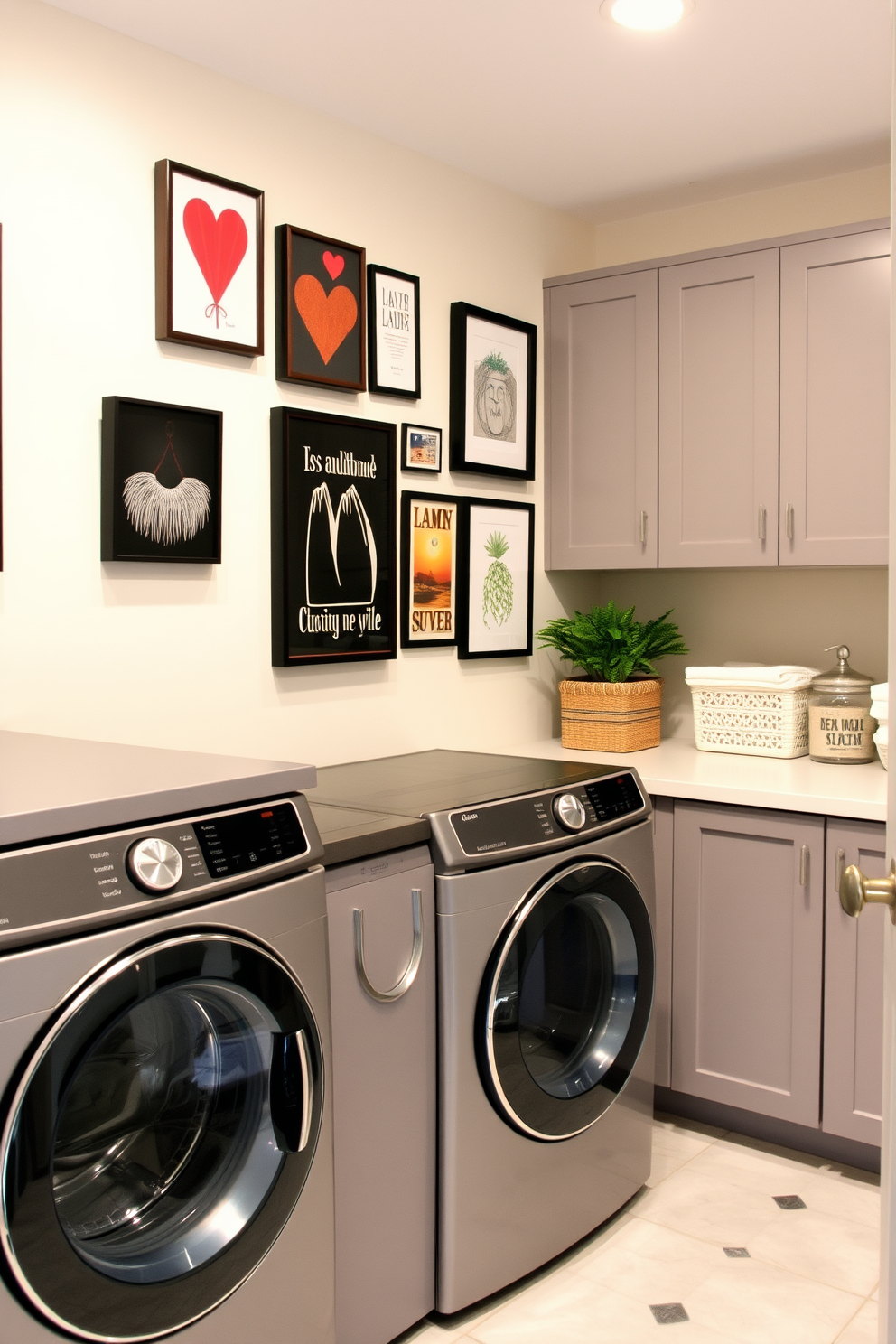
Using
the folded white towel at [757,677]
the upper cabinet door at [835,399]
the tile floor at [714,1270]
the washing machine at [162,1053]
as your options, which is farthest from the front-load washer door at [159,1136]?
the upper cabinet door at [835,399]

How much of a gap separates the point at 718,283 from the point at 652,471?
533 millimetres

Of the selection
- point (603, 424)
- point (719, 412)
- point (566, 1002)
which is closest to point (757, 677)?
point (719, 412)

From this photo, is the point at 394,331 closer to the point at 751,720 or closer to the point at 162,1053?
the point at 751,720

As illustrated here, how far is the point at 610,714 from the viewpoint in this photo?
10.5 ft

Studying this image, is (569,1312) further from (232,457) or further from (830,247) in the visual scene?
(830,247)

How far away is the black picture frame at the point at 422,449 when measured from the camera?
9.50ft

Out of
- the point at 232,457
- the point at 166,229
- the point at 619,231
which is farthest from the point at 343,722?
the point at 619,231

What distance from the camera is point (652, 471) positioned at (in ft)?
10.5

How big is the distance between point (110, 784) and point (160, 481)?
998 millimetres

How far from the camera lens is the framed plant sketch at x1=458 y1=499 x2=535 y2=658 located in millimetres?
3105

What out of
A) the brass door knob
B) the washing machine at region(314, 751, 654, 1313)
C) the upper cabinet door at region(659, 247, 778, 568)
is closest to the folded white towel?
the upper cabinet door at region(659, 247, 778, 568)

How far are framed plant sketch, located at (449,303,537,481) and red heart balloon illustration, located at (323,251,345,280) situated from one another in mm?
452

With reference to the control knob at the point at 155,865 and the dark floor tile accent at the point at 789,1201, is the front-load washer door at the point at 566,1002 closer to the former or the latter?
the dark floor tile accent at the point at 789,1201

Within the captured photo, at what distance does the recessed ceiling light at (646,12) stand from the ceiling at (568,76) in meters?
0.03
